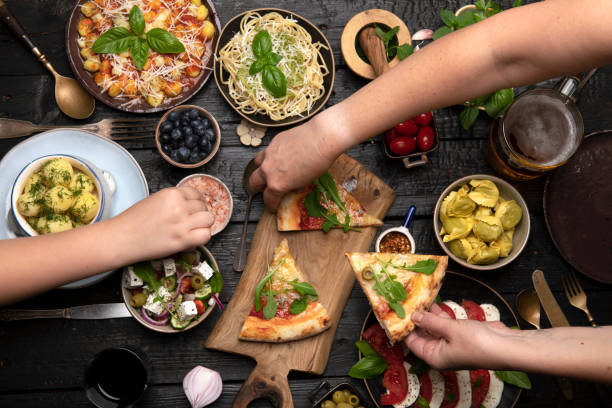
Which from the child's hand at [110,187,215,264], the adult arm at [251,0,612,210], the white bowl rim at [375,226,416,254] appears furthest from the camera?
the white bowl rim at [375,226,416,254]

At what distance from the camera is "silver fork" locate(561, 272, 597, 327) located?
2.66 meters

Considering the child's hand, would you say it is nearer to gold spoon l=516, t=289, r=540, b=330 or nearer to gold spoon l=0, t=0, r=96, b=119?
gold spoon l=0, t=0, r=96, b=119

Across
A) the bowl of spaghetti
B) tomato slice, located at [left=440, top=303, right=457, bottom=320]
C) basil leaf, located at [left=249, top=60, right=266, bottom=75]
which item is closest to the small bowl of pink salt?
the bowl of spaghetti

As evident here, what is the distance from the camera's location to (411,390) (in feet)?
8.21

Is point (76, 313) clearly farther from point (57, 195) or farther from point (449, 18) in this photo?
point (449, 18)

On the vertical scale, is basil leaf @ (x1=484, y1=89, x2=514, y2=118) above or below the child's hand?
above

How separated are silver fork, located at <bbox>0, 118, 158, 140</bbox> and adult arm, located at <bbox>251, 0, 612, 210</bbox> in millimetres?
833

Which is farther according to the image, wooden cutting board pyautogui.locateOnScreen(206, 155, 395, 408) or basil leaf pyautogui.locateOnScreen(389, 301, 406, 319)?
wooden cutting board pyautogui.locateOnScreen(206, 155, 395, 408)

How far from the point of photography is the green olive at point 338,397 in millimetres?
2465

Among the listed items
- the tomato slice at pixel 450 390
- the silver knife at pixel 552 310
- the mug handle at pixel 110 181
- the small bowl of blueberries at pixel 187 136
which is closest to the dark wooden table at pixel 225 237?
the silver knife at pixel 552 310

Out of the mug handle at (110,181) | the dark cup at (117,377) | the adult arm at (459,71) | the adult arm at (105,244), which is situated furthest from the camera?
the mug handle at (110,181)

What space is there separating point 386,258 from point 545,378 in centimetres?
121

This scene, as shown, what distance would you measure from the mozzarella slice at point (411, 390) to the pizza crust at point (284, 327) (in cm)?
52

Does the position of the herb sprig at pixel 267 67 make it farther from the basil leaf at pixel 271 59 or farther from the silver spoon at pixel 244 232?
the silver spoon at pixel 244 232
